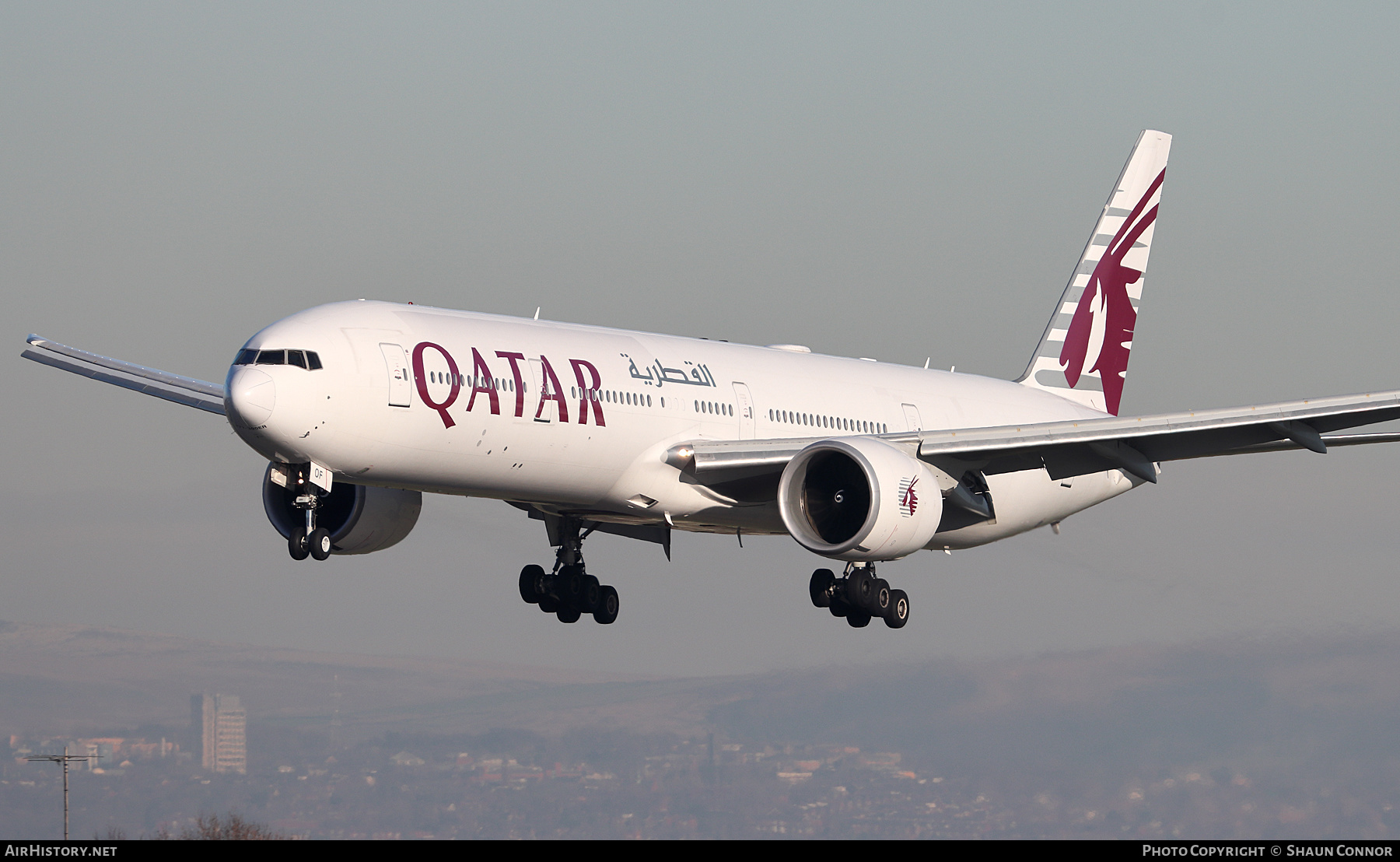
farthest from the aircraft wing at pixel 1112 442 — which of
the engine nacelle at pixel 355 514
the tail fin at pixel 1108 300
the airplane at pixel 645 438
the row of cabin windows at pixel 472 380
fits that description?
the tail fin at pixel 1108 300

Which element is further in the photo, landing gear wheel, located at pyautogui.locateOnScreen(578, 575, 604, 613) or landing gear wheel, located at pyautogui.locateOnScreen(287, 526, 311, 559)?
landing gear wheel, located at pyautogui.locateOnScreen(578, 575, 604, 613)

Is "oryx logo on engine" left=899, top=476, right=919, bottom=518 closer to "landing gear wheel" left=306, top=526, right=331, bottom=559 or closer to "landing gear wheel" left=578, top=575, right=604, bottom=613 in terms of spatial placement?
"landing gear wheel" left=578, top=575, right=604, bottom=613

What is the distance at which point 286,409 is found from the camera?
31.2 meters

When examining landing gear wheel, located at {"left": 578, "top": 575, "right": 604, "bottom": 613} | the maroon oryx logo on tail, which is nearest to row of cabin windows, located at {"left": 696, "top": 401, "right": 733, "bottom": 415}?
landing gear wheel, located at {"left": 578, "top": 575, "right": 604, "bottom": 613}

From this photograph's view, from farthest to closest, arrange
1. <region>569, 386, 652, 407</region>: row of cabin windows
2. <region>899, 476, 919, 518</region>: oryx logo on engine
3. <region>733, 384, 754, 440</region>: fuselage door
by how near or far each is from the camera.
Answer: <region>733, 384, 754, 440</region>: fuselage door, <region>899, 476, 919, 518</region>: oryx logo on engine, <region>569, 386, 652, 407</region>: row of cabin windows

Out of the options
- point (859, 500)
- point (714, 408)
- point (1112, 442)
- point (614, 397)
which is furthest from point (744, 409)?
point (1112, 442)

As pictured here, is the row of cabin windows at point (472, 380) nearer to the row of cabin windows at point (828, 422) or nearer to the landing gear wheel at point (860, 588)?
the row of cabin windows at point (828, 422)

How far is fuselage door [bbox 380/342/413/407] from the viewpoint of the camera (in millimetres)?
32094

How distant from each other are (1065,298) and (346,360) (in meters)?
25.1

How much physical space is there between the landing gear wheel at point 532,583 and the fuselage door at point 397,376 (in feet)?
34.5

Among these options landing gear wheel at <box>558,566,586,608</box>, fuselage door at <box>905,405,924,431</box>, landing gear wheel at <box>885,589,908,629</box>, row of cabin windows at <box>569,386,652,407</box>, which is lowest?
landing gear wheel at <box>885,589,908,629</box>

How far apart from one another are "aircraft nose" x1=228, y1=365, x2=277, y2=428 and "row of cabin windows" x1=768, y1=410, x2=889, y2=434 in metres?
12.0
